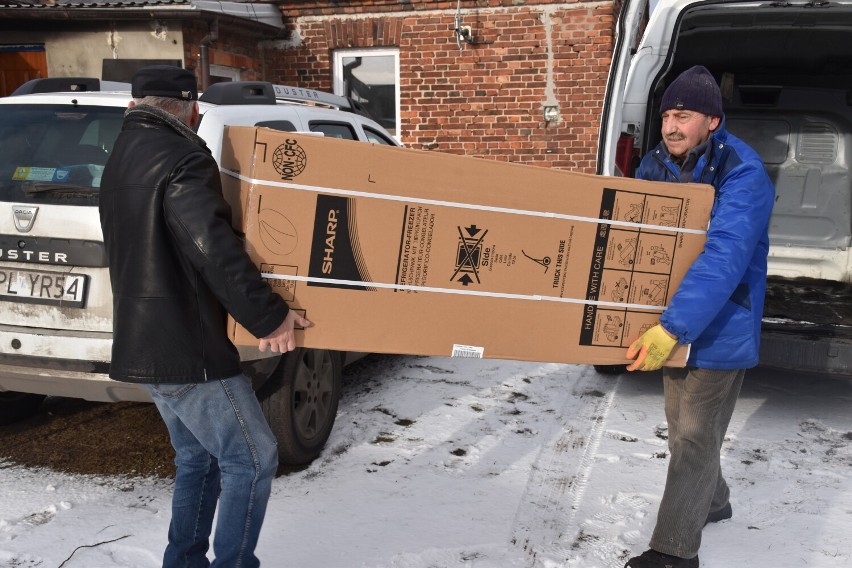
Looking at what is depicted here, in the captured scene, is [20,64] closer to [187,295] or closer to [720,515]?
[187,295]

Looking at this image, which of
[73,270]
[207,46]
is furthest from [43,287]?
[207,46]

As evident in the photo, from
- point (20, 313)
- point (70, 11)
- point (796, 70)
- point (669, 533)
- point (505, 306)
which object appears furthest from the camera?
point (70, 11)

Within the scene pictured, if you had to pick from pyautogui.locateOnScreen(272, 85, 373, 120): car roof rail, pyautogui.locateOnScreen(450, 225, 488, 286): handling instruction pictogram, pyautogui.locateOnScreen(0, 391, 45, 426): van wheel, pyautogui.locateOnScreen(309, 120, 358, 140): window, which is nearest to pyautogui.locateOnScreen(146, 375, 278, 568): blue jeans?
pyautogui.locateOnScreen(450, 225, 488, 286): handling instruction pictogram

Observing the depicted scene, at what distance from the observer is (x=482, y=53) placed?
9.24m

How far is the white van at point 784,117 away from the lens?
4.18m

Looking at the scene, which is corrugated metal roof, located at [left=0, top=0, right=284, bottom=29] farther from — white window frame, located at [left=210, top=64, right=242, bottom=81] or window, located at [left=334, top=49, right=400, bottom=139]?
window, located at [left=334, top=49, right=400, bottom=139]

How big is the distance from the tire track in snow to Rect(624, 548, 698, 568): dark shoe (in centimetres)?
27

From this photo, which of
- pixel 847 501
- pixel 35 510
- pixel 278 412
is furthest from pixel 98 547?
pixel 847 501

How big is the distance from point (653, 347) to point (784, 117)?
4473 mm

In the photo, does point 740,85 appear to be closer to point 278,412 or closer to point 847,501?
point 847,501

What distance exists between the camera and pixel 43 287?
3.12 m

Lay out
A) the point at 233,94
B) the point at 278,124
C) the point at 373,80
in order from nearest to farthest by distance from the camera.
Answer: the point at 233,94 < the point at 278,124 < the point at 373,80

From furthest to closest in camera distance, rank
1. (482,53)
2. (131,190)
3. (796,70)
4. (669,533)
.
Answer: (482,53)
(796,70)
(669,533)
(131,190)

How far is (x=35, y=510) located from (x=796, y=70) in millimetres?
5855
